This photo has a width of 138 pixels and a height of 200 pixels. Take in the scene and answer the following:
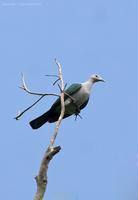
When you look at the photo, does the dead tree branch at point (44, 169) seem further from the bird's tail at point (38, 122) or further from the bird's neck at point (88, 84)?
the bird's neck at point (88, 84)

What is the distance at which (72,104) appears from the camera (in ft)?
41.6

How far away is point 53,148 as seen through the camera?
9.34 m

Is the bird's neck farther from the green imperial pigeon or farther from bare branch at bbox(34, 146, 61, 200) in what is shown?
bare branch at bbox(34, 146, 61, 200)

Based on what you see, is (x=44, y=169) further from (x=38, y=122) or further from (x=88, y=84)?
(x=88, y=84)

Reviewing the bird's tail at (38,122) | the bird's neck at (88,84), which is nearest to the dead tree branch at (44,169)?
the bird's tail at (38,122)

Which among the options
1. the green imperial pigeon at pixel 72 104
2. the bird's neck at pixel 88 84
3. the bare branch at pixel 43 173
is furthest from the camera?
the bird's neck at pixel 88 84

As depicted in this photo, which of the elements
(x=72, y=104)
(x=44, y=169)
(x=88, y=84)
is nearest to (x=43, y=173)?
Result: (x=44, y=169)

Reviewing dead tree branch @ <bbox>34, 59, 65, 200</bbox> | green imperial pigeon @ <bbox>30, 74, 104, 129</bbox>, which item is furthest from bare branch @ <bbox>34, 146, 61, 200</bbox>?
green imperial pigeon @ <bbox>30, 74, 104, 129</bbox>

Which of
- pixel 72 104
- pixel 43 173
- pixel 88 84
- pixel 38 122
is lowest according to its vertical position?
pixel 43 173

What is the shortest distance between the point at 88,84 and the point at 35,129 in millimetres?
1492

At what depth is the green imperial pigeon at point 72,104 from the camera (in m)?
12.5

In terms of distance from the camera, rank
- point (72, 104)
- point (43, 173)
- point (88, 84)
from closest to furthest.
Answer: point (43, 173)
point (72, 104)
point (88, 84)

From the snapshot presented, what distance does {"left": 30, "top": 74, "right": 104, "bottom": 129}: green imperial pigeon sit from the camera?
41.1 feet

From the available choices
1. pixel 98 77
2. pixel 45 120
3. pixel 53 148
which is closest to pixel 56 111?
pixel 45 120
